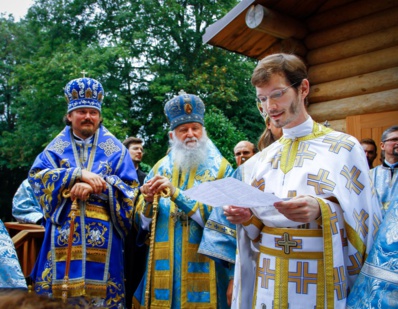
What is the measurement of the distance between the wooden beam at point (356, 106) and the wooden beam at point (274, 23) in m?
1.01

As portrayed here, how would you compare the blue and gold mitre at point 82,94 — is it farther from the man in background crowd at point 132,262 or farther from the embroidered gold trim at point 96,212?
the man in background crowd at point 132,262

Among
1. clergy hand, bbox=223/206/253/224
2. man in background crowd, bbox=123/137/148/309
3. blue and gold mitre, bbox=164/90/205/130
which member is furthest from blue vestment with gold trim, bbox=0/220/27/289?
man in background crowd, bbox=123/137/148/309

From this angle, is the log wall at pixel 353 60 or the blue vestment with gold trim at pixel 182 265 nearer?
the blue vestment with gold trim at pixel 182 265

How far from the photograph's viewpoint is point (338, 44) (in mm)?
5824

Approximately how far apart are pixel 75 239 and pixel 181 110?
52.4 inches

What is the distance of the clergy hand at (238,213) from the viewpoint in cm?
229

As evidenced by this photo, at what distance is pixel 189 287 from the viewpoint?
132 inches

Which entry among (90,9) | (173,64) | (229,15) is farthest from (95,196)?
(90,9)

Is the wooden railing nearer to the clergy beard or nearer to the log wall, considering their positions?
the clergy beard

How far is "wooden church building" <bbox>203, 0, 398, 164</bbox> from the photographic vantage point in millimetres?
5344

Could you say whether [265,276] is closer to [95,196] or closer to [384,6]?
[95,196]

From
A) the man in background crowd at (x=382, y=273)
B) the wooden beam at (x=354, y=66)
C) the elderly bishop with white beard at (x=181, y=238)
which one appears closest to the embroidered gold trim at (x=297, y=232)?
the man in background crowd at (x=382, y=273)

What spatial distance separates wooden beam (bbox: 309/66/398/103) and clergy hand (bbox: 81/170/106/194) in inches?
144

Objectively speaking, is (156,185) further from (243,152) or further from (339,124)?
(339,124)
